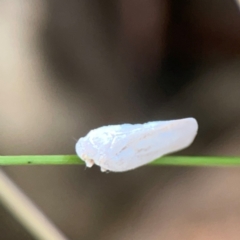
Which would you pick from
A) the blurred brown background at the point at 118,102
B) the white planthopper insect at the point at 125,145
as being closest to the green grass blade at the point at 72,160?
the white planthopper insect at the point at 125,145

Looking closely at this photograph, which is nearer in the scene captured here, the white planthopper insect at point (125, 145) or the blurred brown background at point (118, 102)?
the white planthopper insect at point (125, 145)

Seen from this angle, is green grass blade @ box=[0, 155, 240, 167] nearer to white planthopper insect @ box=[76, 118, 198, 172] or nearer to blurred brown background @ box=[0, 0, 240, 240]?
white planthopper insect @ box=[76, 118, 198, 172]

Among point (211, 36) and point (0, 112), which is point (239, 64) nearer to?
point (211, 36)

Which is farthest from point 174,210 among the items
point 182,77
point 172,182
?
point 182,77

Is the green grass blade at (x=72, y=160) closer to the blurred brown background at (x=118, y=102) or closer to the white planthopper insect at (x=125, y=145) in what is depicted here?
the white planthopper insect at (x=125, y=145)
